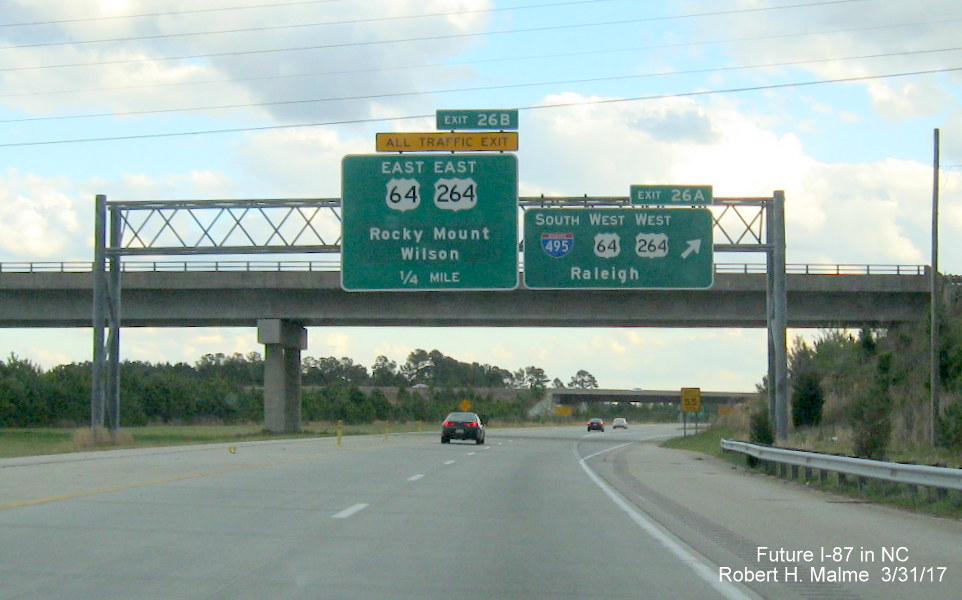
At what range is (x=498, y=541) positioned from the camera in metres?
12.6

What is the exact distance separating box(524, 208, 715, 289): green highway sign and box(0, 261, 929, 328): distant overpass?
1626 centimetres

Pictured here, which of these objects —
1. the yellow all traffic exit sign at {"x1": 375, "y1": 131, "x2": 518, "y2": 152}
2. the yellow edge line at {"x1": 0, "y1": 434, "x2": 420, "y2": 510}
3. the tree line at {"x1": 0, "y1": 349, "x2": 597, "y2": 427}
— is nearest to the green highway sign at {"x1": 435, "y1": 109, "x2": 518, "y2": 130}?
the yellow all traffic exit sign at {"x1": 375, "y1": 131, "x2": 518, "y2": 152}

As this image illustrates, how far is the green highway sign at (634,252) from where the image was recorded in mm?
34875

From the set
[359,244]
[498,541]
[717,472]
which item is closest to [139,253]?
[359,244]

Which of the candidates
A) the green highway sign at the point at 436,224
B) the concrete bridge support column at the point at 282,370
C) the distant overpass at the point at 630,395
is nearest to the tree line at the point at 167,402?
the distant overpass at the point at 630,395

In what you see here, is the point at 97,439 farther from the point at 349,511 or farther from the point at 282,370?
the point at 349,511

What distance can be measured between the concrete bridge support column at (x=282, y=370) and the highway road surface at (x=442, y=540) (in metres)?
33.6

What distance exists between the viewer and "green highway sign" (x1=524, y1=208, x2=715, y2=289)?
3488cm

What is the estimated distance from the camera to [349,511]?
15.3 meters

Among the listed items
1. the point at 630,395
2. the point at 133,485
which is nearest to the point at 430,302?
the point at 133,485

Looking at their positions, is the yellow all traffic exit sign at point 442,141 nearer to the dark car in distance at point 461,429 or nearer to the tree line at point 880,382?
the tree line at point 880,382

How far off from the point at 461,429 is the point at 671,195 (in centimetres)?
1609

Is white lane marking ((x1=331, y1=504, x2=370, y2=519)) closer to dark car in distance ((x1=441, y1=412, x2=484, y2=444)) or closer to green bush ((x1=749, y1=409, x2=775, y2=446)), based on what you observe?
green bush ((x1=749, y1=409, x2=775, y2=446))

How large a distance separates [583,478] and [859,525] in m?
10.5
